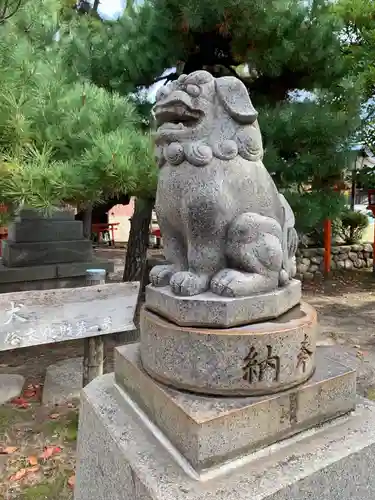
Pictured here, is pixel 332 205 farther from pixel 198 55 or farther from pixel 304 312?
pixel 304 312

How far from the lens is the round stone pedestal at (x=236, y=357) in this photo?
50.8 inches

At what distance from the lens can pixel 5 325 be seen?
81.7 inches

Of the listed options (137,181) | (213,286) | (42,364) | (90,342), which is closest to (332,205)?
(137,181)

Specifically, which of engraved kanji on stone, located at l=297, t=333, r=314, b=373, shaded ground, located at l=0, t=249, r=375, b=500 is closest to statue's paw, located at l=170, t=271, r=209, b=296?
engraved kanji on stone, located at l=297, t=333, r=314, b=373

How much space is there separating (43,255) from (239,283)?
139 inches

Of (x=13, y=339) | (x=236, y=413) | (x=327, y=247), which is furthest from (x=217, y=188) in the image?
(x=327, y=247)

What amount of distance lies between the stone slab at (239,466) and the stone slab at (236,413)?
36 millimetres

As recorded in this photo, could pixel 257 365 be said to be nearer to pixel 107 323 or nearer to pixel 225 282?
pixel 225 282

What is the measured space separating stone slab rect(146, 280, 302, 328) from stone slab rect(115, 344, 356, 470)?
245mm

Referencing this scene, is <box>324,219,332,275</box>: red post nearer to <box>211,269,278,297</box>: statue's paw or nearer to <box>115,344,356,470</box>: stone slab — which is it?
<box>115,344,356,470</box>: stone slab

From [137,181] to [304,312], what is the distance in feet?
4.22

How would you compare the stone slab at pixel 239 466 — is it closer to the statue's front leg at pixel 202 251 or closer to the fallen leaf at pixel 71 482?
the statue's front leg at pixel 202 251

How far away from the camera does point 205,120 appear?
140 centimetres

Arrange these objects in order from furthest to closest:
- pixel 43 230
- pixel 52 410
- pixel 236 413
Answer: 1. pixel 43 230
2. pixel 52 410
3. pixel 236 413
